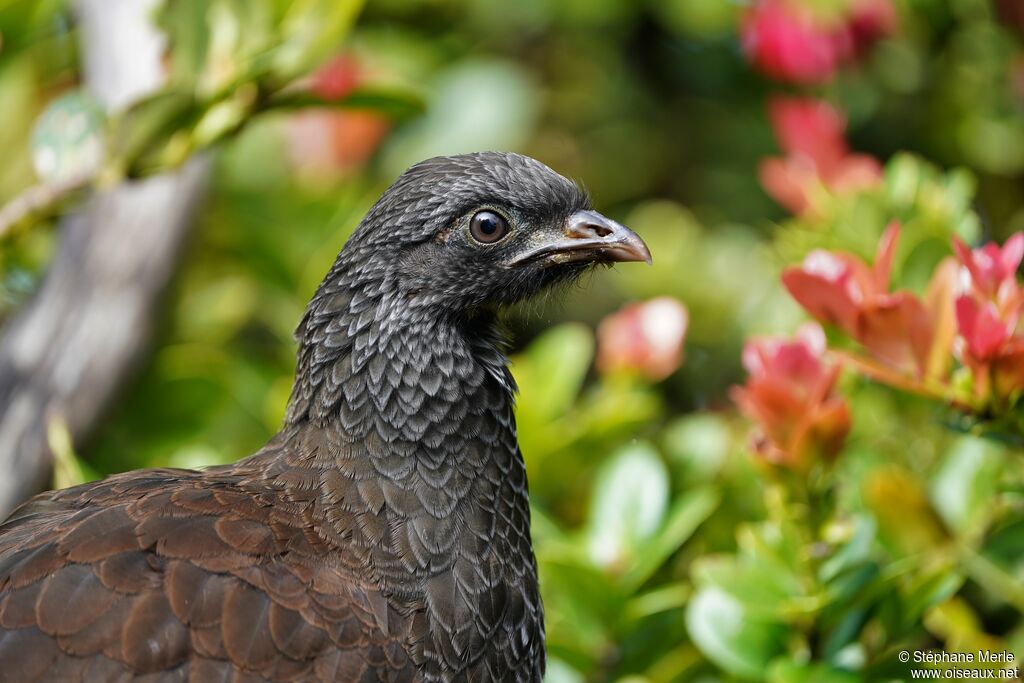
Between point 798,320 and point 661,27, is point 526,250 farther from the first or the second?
point 661,27

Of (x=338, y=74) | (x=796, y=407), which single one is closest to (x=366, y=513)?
(x=796, y=407)

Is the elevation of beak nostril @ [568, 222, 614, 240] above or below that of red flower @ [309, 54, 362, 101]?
below

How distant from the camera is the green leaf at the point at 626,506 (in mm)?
2359

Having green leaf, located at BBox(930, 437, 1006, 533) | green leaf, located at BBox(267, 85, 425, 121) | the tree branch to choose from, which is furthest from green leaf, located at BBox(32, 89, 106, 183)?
green leaf, located at BBox(930, 437, 1006, 533)

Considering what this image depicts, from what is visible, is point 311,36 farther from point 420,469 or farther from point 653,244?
point 653,244

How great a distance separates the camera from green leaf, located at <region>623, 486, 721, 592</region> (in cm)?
228

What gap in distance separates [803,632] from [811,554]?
0.47 feet

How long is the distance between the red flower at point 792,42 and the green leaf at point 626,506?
151 centimetres

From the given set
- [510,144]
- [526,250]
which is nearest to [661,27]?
[510,144]

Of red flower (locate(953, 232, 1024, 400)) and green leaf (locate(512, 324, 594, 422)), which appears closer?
red flower (locate(953, 232, 1024, 400))

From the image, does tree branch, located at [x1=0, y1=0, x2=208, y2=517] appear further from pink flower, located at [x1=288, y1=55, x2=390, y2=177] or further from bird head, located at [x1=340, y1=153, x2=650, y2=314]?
bird head, located at [x1=340, y1=153, x2=650, y2=314]

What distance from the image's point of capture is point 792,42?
11.5 feet

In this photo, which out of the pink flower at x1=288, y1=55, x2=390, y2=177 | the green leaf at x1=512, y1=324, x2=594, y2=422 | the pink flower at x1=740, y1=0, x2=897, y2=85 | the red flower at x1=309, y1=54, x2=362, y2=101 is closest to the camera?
the green leaf at x1=512, y1=324, x2=594, y2=422

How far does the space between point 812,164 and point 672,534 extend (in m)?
1.17
